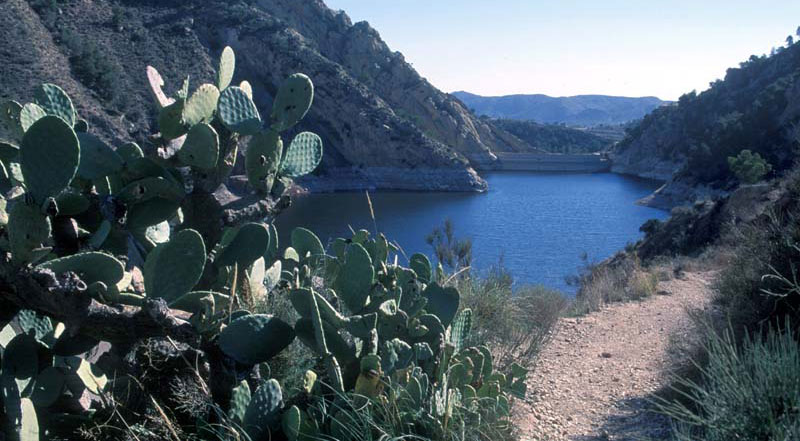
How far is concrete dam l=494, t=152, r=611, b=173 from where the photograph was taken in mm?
76312

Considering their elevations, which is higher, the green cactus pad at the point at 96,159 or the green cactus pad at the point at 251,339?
the green cactus pad at the point at 96,159

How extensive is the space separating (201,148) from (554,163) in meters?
76.4

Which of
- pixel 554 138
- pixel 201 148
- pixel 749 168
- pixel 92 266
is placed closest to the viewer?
pixel 92 266

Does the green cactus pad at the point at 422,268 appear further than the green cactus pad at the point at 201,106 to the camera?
Yes

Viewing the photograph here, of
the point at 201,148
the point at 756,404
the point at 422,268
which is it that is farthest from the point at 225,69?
the point at 756,404

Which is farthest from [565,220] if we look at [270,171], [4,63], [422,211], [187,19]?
[270,171]

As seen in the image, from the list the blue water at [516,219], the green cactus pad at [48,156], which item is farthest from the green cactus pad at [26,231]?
the blue water at [516,219]

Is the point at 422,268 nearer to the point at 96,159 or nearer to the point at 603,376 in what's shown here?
the point at 603,376

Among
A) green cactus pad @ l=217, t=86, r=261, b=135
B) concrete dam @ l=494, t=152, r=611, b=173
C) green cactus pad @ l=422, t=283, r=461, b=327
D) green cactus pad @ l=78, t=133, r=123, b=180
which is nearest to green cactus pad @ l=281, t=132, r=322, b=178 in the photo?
green cactus pad @ l=217, t=86, r=261, b=135

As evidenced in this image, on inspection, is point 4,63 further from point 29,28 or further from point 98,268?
point 98,268

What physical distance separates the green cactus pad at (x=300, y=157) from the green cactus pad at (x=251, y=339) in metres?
0.98

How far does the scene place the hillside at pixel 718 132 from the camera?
4112 centimetres

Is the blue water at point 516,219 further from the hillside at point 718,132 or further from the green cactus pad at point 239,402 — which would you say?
the green cactus pad at point 239,402

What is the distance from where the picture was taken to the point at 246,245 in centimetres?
327
